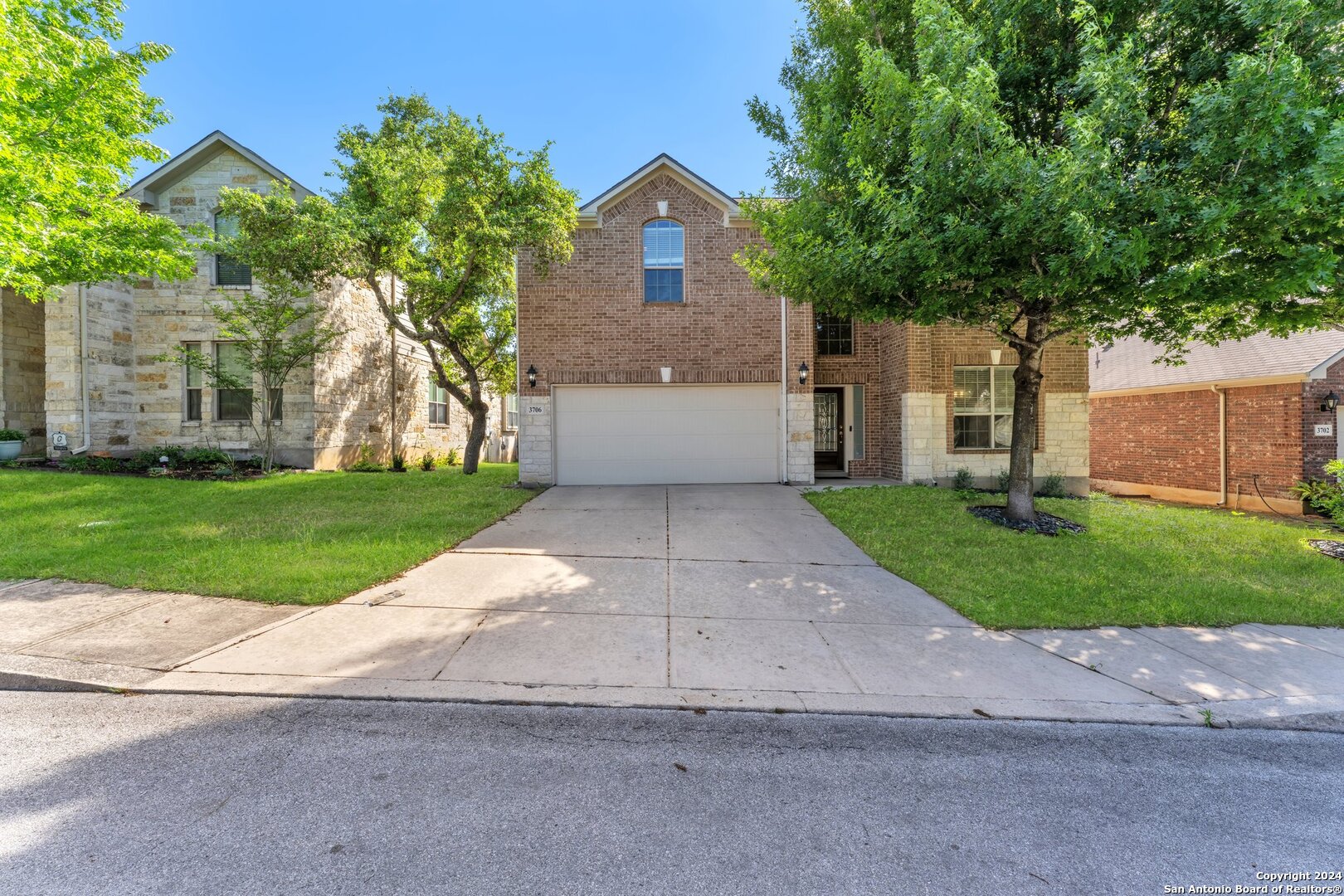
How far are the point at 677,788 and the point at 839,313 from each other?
23.7ft

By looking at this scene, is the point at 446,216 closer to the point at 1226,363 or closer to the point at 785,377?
the point at 785,377

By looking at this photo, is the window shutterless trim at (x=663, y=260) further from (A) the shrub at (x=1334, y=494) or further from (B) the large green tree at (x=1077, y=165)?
(A) the shrub at (x=1334, y=494)

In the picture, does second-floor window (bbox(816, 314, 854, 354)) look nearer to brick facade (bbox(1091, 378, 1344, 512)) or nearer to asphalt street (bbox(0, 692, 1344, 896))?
brick facade (bbox(1091, 378, 1344, 512))

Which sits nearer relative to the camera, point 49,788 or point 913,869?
point 913,869

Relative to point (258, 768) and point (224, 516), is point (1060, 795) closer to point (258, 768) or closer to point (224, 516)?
point (258, 768)

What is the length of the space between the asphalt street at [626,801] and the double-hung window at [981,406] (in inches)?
377

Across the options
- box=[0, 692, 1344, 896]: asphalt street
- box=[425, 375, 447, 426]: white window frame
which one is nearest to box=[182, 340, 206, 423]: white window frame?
box=[425, 375, 447, 426]: white window frame

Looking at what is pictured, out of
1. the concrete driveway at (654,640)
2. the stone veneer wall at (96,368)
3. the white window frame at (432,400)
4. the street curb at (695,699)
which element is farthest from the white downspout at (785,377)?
the stone veneer wall at (96,368)

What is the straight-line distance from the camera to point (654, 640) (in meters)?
4.29

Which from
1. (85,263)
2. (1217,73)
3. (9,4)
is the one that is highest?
(9,4)

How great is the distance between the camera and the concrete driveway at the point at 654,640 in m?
3.53

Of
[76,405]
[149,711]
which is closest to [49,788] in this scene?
[149,711]

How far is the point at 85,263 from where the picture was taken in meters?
9.44

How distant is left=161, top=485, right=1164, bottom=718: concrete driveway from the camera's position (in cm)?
353
